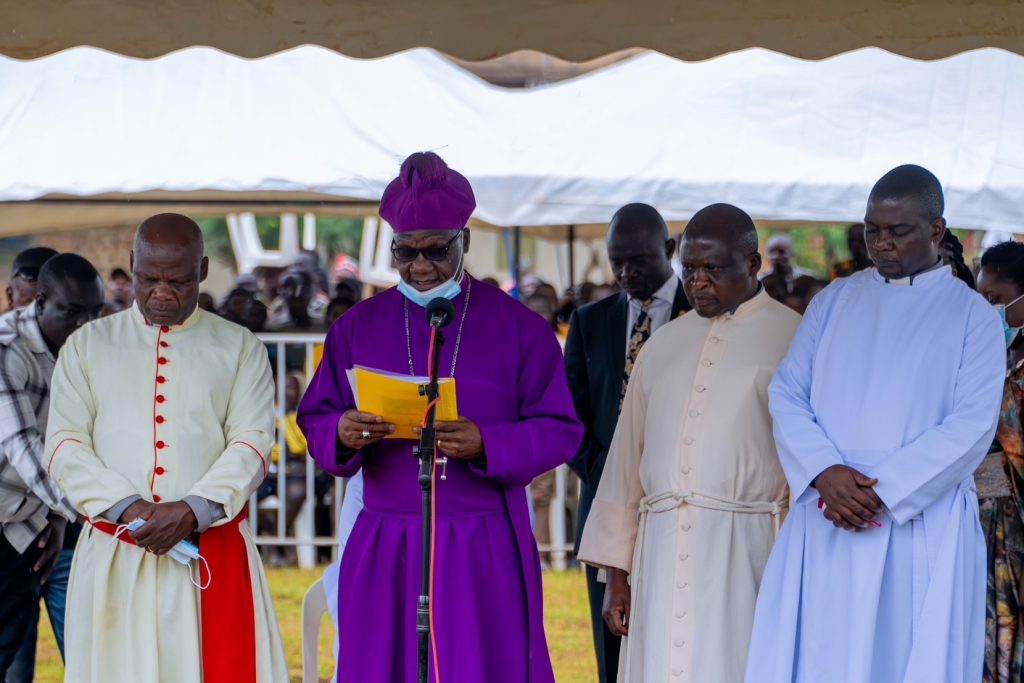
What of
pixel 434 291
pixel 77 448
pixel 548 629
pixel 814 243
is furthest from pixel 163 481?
pixel 814 243

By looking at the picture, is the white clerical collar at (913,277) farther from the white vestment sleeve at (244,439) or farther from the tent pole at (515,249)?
the tent pole at (515,249)

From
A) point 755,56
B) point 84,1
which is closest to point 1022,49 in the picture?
point 84,1

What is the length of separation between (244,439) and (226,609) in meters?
0.64

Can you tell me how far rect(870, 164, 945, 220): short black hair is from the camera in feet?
15.7

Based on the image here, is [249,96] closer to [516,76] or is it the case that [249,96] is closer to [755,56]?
[516,76]

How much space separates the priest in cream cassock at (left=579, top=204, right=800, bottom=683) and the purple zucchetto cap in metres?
0.97

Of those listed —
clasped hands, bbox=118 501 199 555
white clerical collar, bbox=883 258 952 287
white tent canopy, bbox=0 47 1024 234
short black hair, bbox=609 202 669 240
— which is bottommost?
clasped hands, bbox=118 501 199 555

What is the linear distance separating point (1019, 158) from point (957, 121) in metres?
0.63

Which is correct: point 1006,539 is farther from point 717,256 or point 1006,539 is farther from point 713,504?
point 717,256

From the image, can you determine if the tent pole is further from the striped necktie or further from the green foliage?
the green foliage

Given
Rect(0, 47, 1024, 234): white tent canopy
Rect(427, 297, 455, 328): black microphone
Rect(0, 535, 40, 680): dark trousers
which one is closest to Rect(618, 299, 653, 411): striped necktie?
Rect(427, 297, 455, 328): black microphone

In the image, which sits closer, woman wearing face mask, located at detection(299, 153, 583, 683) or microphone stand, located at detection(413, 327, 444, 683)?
microphone stand, located at detection(413, 327, 444, 683)

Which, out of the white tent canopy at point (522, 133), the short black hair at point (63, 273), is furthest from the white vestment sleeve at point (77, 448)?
the white tent canopy at point (522, 133)

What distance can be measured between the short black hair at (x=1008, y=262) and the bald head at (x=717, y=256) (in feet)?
4.52
